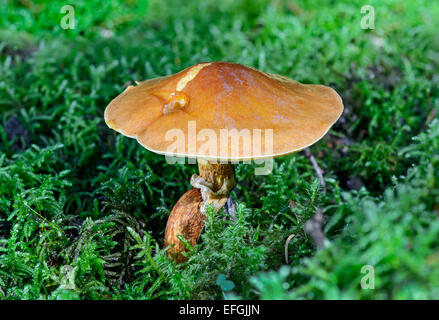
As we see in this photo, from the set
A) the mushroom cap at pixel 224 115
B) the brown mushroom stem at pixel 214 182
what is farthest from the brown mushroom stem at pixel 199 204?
the mushroom cap at pixel 224 115

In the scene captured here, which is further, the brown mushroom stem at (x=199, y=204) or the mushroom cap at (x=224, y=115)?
the brown mushroom stem at (x=199, y=204)

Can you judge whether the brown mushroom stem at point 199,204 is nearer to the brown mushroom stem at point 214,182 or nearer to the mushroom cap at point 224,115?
the brown mushroom stem at point 214,182

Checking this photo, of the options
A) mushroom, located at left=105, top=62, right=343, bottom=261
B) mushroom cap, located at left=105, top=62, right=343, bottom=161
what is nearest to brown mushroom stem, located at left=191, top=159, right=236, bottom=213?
mushroom, located at left=105, top=62, right=343, bottom=261

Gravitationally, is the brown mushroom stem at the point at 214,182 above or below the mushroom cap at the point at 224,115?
below

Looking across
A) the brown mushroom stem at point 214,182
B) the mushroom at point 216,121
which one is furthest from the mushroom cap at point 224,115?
the brown mushroom stem at point 214,182

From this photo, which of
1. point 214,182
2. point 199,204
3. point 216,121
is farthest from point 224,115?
point 199,204
